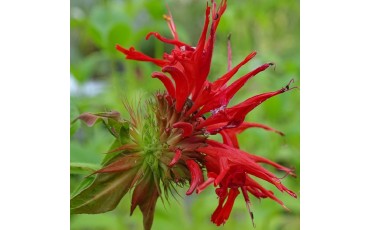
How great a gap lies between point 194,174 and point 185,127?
1.5 inches

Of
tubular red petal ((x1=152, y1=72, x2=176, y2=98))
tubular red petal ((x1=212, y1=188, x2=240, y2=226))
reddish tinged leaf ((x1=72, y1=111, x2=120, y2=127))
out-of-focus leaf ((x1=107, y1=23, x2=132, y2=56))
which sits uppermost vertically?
out-of-focus leaf ((x1=107, y1=23, x2=132, y2=56))

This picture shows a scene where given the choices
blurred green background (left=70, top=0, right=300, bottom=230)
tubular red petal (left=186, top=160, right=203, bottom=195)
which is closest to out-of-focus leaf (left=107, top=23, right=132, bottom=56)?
blurred green background (left=70, top=0, right=300, bottom=230)

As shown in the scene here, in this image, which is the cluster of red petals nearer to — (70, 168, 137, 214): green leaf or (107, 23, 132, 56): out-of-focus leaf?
(70, 168, 137, 214): green leaf

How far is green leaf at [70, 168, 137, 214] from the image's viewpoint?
1.54 feet

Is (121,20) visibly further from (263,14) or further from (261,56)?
(263,14)

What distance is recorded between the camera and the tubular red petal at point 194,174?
45 cm

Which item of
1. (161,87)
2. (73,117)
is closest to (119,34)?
(161,87)

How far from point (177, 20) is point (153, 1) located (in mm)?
1131

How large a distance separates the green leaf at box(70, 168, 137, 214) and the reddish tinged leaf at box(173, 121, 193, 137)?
0.05 m

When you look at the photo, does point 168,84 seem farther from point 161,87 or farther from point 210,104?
point 161,87

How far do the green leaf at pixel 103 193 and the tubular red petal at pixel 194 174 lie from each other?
0.16 ft

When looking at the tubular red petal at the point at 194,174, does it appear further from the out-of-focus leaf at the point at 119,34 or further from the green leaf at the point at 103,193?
the out-of-focus leaf at the point at 119,34

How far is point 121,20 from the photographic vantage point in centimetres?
96
